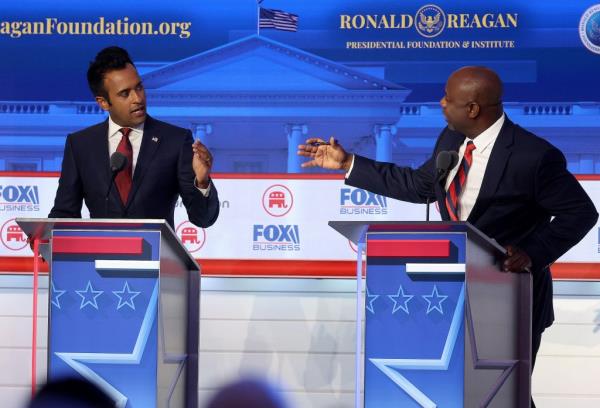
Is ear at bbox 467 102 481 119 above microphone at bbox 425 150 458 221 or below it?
above

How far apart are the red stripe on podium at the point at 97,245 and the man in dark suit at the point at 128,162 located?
0.61 m

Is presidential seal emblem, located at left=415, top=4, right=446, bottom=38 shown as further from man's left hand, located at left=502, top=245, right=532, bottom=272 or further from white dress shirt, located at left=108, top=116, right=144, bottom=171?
man's left hand, located at left=502, top=245, right=532, bottom=272

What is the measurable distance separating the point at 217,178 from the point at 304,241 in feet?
2.24

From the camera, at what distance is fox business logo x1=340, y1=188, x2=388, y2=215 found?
5.96 meters

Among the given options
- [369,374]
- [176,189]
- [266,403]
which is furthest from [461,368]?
[176,189]

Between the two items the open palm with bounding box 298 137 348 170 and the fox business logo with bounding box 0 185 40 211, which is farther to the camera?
the fox business logo with bounding box 0 185 40 211

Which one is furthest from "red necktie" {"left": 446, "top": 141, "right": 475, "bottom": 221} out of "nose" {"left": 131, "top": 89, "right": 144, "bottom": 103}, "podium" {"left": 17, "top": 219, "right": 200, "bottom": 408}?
"nose" {"left": 131, "top": 89, "right": 144, "bottom": 103}

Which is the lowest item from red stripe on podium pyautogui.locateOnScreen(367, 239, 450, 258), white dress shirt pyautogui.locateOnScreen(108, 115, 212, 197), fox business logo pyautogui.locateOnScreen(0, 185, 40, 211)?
red stripe on podium pyautogui.locateOnScreen(367, 239, 450, 258)

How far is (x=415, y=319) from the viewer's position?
8.43 ft

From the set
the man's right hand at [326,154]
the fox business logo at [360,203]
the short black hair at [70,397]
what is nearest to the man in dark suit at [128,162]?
the man's right hand at [326,154]

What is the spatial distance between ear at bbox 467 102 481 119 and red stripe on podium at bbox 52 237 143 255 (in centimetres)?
113

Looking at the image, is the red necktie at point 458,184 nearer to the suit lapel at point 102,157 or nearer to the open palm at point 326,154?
the open palm at point 326,154

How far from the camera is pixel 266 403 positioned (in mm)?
2219

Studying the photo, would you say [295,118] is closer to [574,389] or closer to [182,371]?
[574,389]
